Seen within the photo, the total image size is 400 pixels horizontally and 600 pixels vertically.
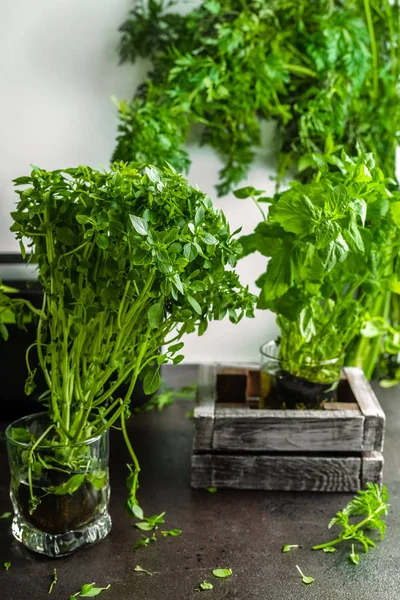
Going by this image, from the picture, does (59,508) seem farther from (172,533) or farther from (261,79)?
(261,79)

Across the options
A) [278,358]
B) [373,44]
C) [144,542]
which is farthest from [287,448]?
[373,44]

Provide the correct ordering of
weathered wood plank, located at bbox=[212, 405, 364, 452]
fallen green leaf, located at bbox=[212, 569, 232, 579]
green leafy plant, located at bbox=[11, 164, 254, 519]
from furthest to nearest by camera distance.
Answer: weathered wood plank, located at bbox=[212, 405, 364, 452]
fallen green leaf, located at bbox=[212, 569, 232, 579]
green leafy plant, located at bbox=[11, 164, 254, 519]

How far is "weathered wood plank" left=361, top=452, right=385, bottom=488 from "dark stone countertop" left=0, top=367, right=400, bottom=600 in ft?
0.13

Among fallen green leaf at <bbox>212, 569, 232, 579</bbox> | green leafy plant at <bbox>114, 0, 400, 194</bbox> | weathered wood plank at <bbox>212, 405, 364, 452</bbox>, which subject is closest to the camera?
fallen green leaf at <bbox>212, 569, 232, 579</bbox>

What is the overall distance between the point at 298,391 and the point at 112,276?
38 cm

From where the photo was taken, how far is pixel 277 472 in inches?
40.1

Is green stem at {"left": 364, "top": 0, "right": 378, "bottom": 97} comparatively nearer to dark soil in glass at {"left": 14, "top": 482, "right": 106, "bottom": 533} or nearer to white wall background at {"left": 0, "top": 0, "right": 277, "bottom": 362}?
white wall background at {"left": 0, "top": 0, "right": 277, "bottom": 362}

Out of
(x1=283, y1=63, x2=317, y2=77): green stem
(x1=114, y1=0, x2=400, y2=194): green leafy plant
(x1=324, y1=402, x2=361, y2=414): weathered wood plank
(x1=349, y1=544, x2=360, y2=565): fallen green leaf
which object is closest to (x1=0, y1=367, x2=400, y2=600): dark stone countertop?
(x1=349, y1=544, x2=360, y2=565): fallen green leaf

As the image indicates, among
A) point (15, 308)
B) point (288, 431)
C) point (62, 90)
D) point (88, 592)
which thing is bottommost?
Answer: point (88, 592)

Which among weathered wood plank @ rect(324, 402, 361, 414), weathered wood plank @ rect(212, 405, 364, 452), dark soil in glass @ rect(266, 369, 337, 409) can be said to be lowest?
weathered wood plank @ rect(212, 405, 364, 452)

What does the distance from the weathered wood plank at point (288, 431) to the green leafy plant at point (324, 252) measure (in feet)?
0.23

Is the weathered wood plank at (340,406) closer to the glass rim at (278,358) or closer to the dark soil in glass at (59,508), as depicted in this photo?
the glass rim at (278,358)

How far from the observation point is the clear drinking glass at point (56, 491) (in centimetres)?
84

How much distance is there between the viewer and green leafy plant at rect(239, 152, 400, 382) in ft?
2.72
